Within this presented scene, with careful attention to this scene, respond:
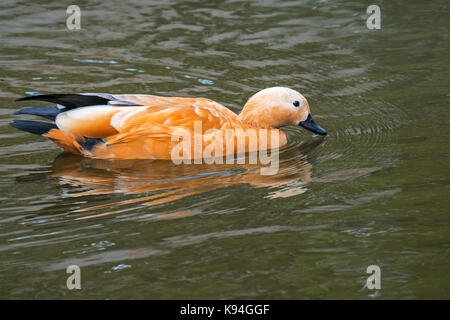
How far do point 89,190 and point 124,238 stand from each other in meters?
1.34

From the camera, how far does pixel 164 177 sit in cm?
673

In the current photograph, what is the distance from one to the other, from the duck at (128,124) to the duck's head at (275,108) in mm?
226

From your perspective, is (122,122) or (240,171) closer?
(240,171)

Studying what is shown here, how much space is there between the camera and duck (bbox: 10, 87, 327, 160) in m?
7.09

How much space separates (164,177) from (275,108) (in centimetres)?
152

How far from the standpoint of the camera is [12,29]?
10789 mm

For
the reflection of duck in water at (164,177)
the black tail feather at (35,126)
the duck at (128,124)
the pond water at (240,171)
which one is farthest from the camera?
the black tail feather at (35,126)

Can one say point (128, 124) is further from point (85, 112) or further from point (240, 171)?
point (240, 171)

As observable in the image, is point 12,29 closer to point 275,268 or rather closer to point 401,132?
point 401,132

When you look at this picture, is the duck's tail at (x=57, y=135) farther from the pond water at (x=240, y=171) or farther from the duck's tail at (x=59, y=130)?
the pond water at (x=240, y=171)

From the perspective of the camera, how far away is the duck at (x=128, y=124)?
23.3 feet

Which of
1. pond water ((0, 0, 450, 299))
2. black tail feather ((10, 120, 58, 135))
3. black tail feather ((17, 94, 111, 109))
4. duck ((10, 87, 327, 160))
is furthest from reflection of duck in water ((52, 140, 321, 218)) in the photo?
black tail feather ((17, 94, 111, 109))

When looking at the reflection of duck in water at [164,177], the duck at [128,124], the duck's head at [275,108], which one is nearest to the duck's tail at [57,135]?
the duck at [128,124]

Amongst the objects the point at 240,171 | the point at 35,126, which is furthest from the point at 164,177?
the point at 35,126
